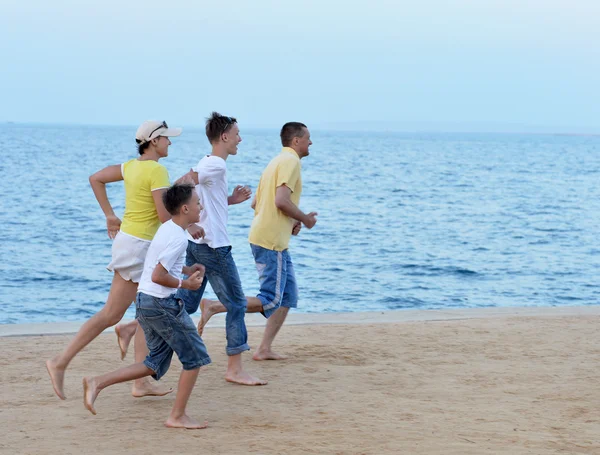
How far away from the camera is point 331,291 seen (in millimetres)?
17641

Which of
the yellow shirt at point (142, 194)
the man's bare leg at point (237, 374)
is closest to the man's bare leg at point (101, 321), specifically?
the yellow shirt at point (142, 194)

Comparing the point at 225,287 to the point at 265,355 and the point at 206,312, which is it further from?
the point at 265,355

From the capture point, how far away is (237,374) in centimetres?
638

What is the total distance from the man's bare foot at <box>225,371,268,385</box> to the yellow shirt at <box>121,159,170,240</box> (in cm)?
140

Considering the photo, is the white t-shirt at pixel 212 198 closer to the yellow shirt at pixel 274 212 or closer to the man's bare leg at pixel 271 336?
the yellow shirt at pixel 274 212

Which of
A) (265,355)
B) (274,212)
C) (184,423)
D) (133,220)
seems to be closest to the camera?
(184,423)

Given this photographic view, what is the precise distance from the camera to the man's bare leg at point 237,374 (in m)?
6.34

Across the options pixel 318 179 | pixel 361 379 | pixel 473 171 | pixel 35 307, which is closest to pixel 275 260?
pixel 361 379

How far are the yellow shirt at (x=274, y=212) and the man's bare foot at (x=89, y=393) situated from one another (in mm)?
2022

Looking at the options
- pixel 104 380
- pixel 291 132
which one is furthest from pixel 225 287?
pixel 291 132

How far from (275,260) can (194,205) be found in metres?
1.74

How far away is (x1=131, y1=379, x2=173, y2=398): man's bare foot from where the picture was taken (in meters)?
6.02

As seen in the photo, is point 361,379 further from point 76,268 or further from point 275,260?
point 76,268

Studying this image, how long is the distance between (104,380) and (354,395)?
1827mm
